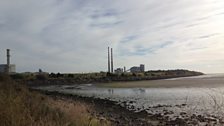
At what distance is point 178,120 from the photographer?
2061 centimetres

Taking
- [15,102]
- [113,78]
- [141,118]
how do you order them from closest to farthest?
[15,102], [141,118], [113,78]

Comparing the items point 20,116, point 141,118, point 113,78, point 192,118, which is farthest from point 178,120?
point 113,78

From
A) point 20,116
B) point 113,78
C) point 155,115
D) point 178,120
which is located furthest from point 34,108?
point 113,78

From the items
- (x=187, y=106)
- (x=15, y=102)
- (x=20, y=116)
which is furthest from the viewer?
(x=187, y=106)

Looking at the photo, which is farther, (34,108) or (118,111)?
(118,111)

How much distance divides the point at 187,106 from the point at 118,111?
598cm

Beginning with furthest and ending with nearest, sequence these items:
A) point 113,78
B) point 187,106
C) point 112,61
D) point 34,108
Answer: point 112,61
point 113,78
point 187,106
point 34,108

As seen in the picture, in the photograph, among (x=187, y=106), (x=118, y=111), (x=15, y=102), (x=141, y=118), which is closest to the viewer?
(x=15, y=102)

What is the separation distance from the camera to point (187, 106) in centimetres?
2792

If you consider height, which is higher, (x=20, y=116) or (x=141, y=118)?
(x=20, y=116)

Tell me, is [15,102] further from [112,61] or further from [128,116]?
[112,61]

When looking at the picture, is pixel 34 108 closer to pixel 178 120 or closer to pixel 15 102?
pixel 15 102

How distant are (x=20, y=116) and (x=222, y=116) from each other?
15.9 m

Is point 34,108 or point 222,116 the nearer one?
point 34,108
